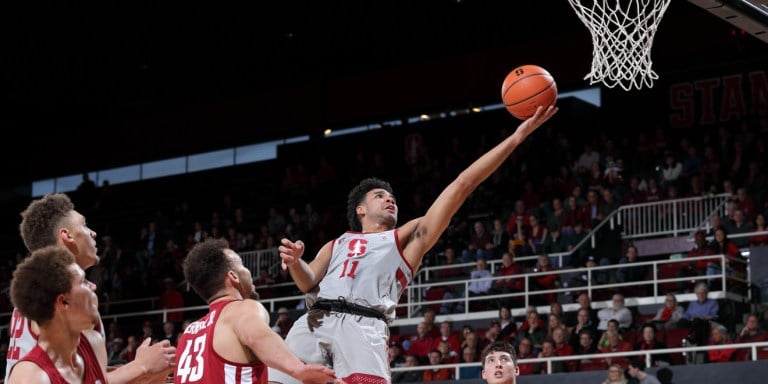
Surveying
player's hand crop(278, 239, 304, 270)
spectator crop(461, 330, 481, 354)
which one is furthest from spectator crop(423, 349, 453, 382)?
player's hand crop(278, 239, 304, 270)

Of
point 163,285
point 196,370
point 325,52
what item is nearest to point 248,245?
point 163,285

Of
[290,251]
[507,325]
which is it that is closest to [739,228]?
[507,325]

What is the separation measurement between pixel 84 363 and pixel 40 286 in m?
0.42

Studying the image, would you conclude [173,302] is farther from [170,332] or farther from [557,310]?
[557,310]

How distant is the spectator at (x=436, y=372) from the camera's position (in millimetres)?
14570

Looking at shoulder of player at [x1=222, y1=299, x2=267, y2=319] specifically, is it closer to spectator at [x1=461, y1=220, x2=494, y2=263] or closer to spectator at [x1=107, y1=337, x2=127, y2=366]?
spectator at [x1=461, y1=220, x2=494, y2=263]

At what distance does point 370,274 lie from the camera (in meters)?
6.52

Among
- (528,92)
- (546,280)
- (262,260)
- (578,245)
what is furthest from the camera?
(262,260)

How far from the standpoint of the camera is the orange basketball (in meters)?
6.65

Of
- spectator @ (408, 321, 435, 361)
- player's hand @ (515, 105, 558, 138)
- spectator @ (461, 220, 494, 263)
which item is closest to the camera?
player's hand @ (515, 105, 558, 138)

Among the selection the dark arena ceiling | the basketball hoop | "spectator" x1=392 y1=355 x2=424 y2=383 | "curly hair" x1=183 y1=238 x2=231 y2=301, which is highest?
the dark arena ceiling

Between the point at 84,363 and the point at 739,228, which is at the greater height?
the point at 739,228

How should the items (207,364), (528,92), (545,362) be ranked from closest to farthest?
(207,364) → (528,92) → (545,362)

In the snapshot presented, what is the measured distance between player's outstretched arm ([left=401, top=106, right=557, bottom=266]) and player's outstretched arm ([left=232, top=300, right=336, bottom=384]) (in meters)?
1.76
